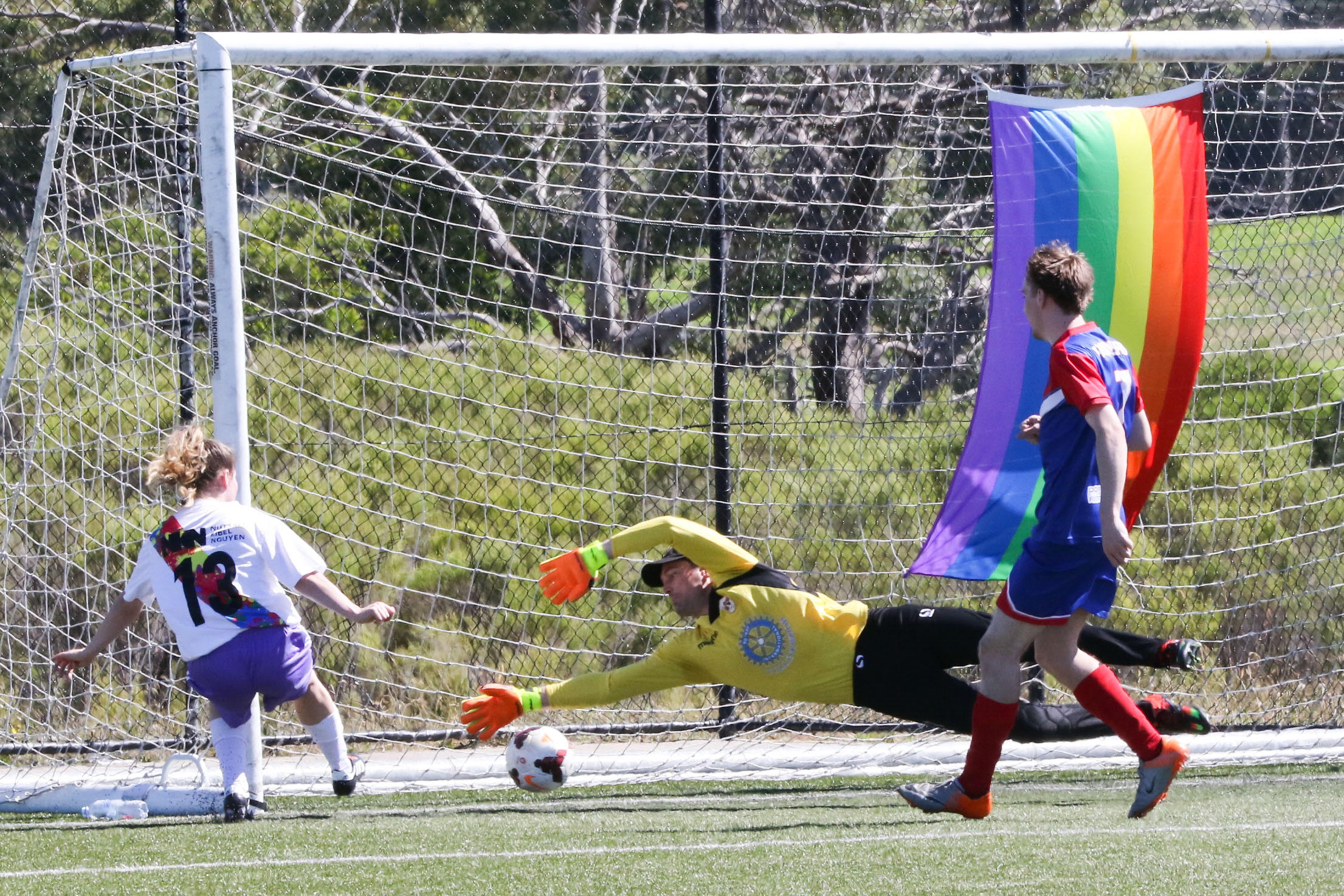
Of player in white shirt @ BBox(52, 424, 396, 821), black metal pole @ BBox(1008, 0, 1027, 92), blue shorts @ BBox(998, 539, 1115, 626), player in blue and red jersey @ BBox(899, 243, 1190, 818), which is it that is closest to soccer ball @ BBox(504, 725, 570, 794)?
player in white shirt @ BBox(52, 424, 396, 821)

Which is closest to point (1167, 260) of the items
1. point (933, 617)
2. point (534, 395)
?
point (933, 617)

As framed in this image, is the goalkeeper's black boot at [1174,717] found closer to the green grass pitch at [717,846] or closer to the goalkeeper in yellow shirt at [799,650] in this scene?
the goalkeeper in yellow shirt at [799,650]

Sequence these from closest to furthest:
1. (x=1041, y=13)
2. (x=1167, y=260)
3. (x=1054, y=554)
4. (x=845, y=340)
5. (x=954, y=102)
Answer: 1. (x=1054, y=554)
2. (x=1167, y=260)
3. (x=845, y=340)
4. (x=954, y=102)
5. (x=1041, y=13)

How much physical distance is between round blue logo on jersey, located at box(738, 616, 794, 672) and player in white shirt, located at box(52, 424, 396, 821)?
4.19ft

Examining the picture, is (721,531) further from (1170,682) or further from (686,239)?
(1170,682)

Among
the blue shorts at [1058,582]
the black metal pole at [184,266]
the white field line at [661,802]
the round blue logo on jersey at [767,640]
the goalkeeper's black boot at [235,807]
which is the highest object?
the black metal pole at [184,266]

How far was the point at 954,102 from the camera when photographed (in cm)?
783

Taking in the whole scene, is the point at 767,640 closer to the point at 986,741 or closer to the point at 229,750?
the point at 986,741

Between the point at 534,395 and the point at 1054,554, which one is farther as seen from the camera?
the point at 534,395

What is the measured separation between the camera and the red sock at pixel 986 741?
4.10 meters

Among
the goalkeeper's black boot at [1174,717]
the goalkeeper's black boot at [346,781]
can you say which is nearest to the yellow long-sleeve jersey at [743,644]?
the goalkeeper's black boot at [346,781]

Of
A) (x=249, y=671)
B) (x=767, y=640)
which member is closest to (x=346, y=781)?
(x=249, y=671)

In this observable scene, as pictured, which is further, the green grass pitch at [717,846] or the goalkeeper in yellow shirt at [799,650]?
the goalkeeper in yellow shirt at [799,650]

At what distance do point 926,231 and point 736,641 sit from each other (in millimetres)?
2500
